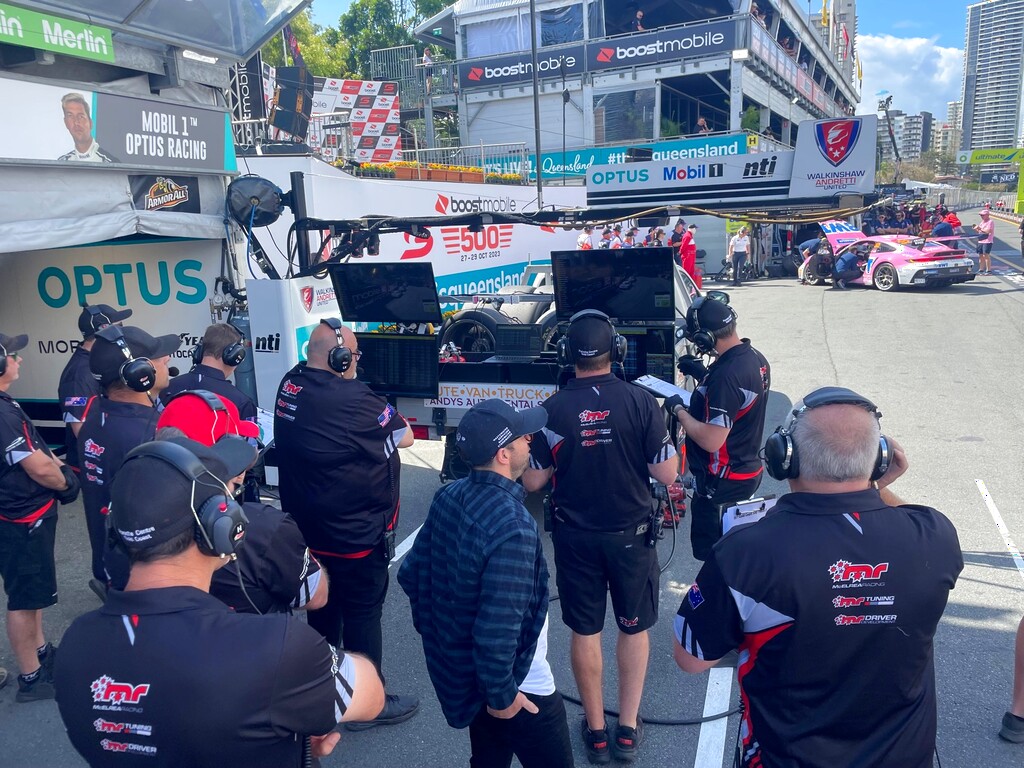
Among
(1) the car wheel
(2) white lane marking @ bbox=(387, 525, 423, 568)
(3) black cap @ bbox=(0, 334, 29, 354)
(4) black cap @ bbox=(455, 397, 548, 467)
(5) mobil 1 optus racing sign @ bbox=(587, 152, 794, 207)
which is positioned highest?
(5) mobil 1 optus racing sign @ bbox=(587, 152, 794, 207)

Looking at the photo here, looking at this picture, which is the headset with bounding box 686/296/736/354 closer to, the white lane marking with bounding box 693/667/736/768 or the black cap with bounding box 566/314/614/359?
the black cap with bounding box 566/314/614/359

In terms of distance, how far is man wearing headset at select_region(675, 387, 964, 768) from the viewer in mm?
1915

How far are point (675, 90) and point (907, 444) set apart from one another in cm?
3080

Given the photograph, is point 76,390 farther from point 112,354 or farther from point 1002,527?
point 1002,527

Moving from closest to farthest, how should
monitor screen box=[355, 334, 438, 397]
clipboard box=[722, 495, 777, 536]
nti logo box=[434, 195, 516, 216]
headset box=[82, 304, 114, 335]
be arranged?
1. clipboard box=[722, 495, 777, 536]
2. headset box=[82, 304, 114, 335]
3. monitor screen box=[355, 334, 438, 397]
4. nti logo box=[434, 195, 516, 216]

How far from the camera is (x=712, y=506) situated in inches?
175

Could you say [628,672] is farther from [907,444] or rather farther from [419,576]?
[907,444]

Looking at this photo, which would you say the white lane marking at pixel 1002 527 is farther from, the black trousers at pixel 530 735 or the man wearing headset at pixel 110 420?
the man wearing headset at pixel 110 420

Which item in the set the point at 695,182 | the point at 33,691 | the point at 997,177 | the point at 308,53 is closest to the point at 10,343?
the point at 33,691

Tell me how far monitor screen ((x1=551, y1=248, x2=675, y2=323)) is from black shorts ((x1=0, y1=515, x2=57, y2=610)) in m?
4.12

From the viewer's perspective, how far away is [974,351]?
1191 centimetres

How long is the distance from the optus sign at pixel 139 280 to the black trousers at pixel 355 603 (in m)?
5.33

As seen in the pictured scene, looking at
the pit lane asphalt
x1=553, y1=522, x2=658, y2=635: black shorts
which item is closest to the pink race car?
the pit lane asphalt

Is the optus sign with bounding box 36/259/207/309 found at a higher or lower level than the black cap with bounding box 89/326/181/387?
higher
